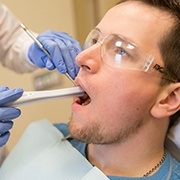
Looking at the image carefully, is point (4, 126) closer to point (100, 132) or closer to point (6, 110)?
point (6, 110)

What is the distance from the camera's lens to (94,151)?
1179 millimetres

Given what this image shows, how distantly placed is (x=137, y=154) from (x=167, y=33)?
0.41 meters

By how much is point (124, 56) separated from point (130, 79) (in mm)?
75

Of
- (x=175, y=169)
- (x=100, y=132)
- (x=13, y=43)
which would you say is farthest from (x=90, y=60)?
(x=13, y=43)

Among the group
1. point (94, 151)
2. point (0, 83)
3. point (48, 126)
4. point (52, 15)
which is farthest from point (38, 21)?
point (94, 151)

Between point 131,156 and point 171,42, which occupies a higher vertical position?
point 171,42

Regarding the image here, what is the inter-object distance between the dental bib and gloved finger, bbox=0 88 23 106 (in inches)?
12.0

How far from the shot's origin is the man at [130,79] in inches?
40.3

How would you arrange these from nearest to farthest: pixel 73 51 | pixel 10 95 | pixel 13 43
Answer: pixel 10 95
pixel 73 51
pixel 13 43

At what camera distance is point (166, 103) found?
42.5 inches

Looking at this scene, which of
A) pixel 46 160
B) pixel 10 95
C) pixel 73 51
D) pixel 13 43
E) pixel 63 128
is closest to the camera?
pixel 10 95

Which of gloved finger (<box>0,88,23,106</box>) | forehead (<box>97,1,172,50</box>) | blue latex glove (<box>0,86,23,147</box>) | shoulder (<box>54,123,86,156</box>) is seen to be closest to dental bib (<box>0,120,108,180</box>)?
shoulder (<box>54,123,86,156</box>)

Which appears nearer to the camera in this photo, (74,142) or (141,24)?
(141,24)

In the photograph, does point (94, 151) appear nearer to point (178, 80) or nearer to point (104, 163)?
point (104, 163)
